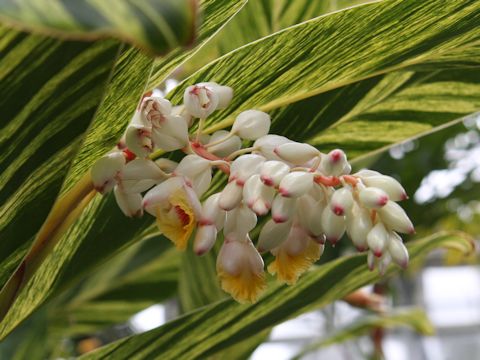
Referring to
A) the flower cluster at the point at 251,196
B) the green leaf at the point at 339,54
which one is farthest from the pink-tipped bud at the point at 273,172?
the green leaf at the point at 339,54

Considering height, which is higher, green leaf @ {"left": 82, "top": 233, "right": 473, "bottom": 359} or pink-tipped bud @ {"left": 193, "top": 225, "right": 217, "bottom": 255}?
pink-tipped bud @ {"left": 193, "top": 225, "right": 217, "bottom": 255}

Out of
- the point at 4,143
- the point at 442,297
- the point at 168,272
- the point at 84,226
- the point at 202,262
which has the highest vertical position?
the point at 4,143

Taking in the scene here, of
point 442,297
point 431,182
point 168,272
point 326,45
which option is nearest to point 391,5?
point 326,45

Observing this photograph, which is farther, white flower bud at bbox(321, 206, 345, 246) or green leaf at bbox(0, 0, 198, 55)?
white flower bud at bbox(321, 206, 345, 246)

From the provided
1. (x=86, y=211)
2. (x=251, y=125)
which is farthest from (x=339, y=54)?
(x=86, y=211)

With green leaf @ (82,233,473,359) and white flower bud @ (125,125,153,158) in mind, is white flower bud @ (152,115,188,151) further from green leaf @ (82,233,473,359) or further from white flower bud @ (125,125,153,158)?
green leaf @ (82,233,473,359)

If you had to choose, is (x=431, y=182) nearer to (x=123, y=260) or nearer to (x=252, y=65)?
(x=123, y=260)

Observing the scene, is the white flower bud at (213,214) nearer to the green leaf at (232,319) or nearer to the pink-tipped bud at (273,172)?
the pink-tipped bud at (273,172)

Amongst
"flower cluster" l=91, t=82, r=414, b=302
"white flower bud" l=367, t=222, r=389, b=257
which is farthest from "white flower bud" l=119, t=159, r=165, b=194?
"white flower bud" l=367, t=222, r=389, b=257
